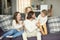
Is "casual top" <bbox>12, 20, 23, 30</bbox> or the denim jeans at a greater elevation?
"casual top" <bbox>12, 20, 23, 30</bbox>

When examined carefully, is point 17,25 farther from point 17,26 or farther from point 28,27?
point 28,27

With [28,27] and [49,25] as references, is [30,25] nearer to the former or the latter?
[28,27]

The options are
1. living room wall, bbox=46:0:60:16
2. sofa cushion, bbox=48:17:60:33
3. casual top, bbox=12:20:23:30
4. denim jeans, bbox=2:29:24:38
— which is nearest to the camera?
denim jeans, bbox=2:29:24:38

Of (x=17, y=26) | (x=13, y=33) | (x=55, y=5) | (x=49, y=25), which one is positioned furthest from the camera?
(x=55, y=5)

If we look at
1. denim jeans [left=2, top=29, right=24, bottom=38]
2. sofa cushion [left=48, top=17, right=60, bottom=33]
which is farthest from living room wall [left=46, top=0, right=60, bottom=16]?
denim jeans [left=2, top=29, right=24, bottom=38]

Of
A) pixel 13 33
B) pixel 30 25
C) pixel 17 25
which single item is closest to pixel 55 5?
pixel 17 25

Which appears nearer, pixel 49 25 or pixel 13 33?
pixel 13 33

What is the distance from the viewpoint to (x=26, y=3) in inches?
255

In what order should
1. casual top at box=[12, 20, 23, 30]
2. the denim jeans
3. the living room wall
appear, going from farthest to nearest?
the living room wall < casual top at box=[12, 20, 23, 30] < the denim jeans

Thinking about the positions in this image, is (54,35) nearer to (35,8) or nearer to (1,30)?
(1,30)

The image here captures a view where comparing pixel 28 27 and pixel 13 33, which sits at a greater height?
pixel 28 27

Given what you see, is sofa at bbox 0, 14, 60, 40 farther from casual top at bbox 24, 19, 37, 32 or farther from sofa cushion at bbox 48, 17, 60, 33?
casual top at bbox 24, 19, 37, 32

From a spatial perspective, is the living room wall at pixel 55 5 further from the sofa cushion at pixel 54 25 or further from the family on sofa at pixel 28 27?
the family on sofa at pixel 28 27

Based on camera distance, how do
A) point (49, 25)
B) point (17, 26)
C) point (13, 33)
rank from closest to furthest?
point (13, 33) → point (17, 26) → point (49, 25)
